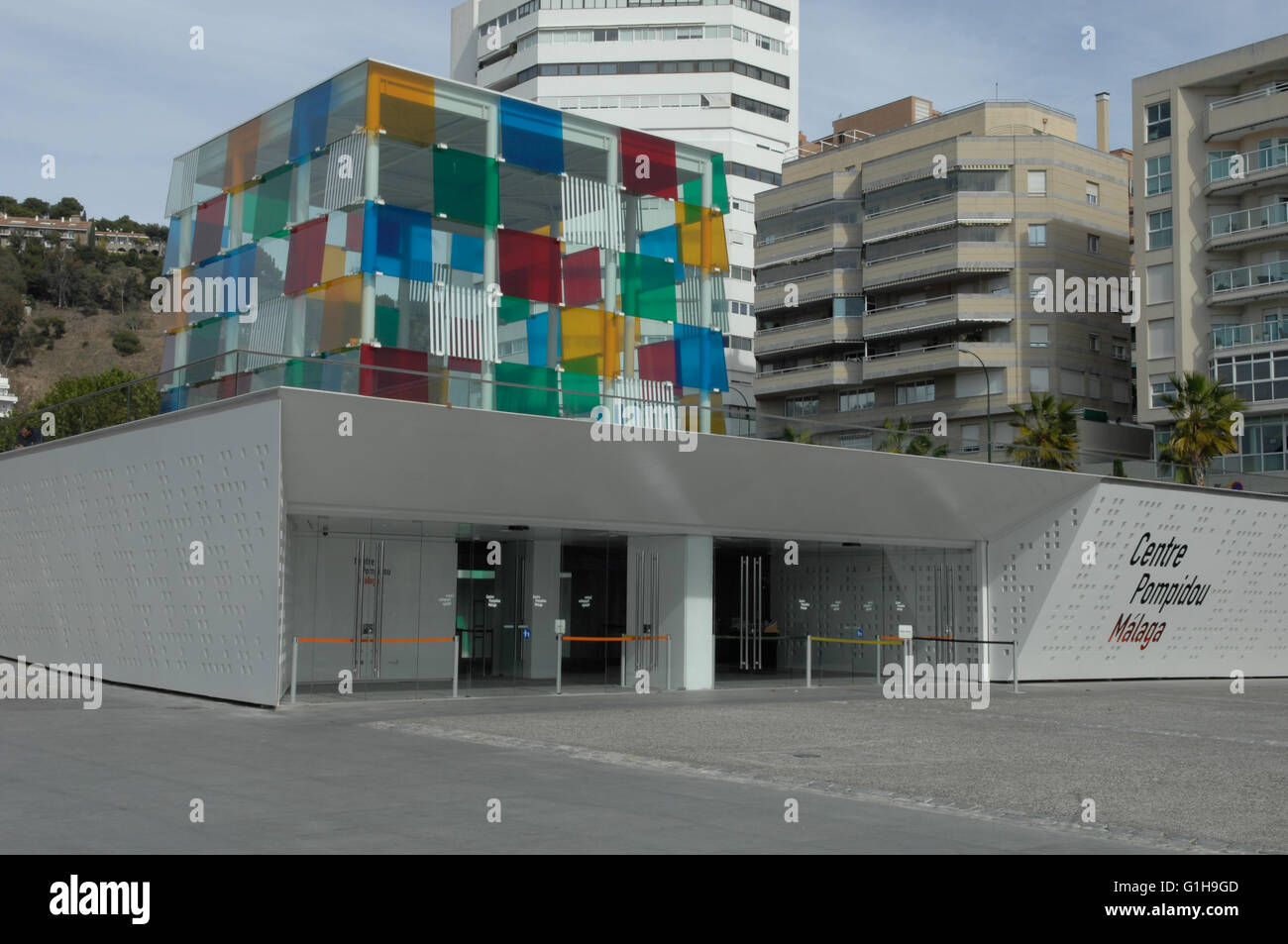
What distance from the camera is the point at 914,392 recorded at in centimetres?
6719

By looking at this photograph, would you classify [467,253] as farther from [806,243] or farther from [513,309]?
[806,243]

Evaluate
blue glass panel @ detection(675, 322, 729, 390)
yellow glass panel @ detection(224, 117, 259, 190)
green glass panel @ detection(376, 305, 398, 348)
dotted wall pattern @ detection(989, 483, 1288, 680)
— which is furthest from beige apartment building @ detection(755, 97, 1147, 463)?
green glass panel @ detection(376, 305, 398, 348)

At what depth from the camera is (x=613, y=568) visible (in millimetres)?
27656

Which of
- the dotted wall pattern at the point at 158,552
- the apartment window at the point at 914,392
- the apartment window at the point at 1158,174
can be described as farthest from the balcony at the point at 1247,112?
the dotted wall pattern at the point at 158,552

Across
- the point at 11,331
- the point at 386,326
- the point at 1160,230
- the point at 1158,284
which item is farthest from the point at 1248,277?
the point at 11,331

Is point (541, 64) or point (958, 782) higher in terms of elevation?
point (541, 64)

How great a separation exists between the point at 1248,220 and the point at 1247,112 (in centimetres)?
472

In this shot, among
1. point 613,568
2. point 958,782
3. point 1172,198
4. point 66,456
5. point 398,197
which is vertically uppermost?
point 1172,198

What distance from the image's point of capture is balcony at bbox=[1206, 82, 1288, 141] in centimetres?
5456

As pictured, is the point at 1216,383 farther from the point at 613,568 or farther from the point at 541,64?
the point at 541,64

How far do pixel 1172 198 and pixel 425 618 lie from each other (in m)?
45.7
